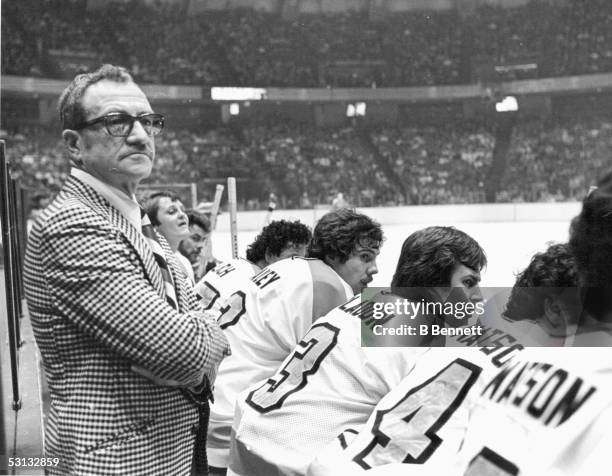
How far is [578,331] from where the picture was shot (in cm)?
61

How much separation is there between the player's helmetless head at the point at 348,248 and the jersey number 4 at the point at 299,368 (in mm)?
459

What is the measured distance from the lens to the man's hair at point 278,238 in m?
2.16

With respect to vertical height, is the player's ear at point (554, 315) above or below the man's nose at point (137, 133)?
below

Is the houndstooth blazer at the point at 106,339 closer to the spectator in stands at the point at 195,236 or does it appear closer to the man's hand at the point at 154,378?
the man's hand at the point at 154,378

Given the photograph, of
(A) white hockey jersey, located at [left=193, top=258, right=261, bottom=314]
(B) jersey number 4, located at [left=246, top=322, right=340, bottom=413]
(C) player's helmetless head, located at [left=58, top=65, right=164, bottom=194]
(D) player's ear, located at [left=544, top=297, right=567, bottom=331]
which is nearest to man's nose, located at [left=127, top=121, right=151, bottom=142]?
(C) player's helmetless head, located at [left=58, top=65, right=164, bottom=194]

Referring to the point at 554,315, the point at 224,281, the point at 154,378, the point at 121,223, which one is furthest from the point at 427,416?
the point at 224,281

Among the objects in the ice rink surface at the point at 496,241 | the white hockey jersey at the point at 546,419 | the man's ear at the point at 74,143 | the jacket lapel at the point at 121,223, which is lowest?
the ice rink surface at the point at 496,241

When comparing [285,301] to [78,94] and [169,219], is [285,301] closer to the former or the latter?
[78,94]

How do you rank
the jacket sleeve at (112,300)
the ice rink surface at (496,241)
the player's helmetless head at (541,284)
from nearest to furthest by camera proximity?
the jacket sleeve at (112,300)
the player's helmetless head at (541,284)
the ice rink surface at (496,241)

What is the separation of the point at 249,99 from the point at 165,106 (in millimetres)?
2152

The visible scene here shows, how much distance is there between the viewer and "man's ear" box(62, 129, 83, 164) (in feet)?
3.24

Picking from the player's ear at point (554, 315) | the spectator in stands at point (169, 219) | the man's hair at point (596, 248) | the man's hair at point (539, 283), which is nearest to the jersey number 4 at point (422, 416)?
the player's ear at point (554, 315)

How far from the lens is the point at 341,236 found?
1.72 meters

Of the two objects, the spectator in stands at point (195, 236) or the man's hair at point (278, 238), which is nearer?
the man's hair at point (278, 238)
